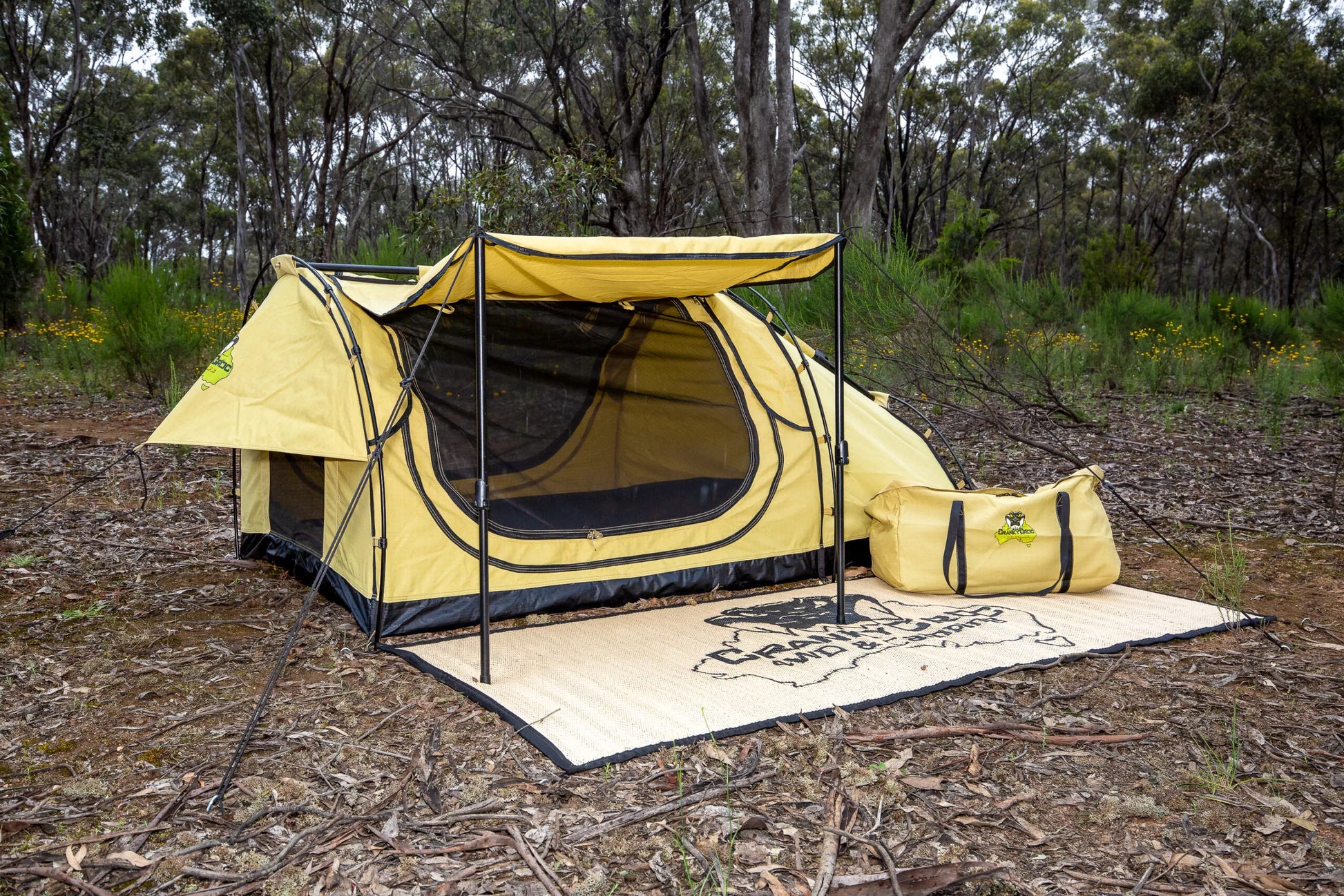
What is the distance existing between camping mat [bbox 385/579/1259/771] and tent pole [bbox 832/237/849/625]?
0.60 ft

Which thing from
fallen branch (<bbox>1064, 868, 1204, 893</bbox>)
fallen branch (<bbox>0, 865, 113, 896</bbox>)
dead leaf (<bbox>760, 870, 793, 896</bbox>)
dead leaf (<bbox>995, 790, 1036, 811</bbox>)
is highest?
dead leaf (<bbox>995, 790, 1036, 811</bbox>)

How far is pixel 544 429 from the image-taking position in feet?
13.6

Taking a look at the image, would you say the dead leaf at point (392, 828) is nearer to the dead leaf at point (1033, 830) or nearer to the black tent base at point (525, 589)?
the black tent base at point (525, 589)

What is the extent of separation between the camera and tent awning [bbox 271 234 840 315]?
3.04 meters

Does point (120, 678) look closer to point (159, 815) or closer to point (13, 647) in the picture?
point (13, 647)

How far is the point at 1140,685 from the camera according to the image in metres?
3.07

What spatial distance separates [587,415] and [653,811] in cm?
228

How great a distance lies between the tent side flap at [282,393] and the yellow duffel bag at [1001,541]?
220 cm

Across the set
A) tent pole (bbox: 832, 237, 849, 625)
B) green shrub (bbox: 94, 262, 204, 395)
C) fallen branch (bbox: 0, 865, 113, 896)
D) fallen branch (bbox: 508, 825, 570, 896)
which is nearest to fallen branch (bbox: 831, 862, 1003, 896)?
fallen branch (bbox: 508, 825, 570, 896)

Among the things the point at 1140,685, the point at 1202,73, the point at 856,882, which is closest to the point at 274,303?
the point at 856,882

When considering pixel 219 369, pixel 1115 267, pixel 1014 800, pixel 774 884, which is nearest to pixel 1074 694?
pixel 1014 800

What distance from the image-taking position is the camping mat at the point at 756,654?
2.77 m

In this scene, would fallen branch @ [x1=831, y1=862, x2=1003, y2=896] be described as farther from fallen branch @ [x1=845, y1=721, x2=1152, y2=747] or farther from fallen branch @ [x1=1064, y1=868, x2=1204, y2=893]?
fallen branch @ [x1=845, y1=721, x2=1152, y2=747]

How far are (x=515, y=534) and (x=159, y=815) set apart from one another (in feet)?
5.46
